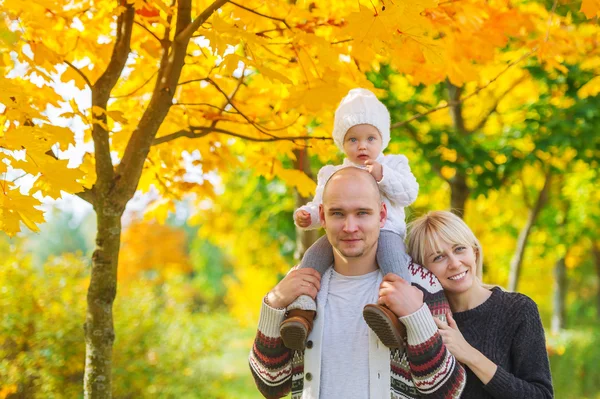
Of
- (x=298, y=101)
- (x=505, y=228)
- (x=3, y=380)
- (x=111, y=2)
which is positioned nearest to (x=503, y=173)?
(x=298, y=101)

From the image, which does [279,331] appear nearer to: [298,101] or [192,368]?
[298,101]

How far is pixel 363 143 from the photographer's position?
3.08 meters

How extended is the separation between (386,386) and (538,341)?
25.5 inches

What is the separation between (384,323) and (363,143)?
3.49 ft

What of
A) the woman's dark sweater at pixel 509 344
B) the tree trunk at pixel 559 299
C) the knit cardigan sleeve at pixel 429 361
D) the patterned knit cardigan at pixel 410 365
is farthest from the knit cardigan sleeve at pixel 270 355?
the tree trunk at pixel 559 299

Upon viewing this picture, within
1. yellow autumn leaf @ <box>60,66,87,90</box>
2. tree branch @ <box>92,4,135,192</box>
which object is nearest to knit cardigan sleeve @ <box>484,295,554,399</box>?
tree branch @ <box>92,4,135,192</box>

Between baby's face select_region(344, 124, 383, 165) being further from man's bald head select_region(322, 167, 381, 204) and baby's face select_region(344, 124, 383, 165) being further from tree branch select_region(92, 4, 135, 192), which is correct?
tree branch select_region(92, 4, 135, 192)

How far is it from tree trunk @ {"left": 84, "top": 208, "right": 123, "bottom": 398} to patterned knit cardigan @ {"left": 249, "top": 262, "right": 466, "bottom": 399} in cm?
99

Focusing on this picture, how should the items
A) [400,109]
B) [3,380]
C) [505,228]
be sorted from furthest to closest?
[505,228], [400,109], [3,380]

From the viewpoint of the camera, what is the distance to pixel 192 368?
7.95m

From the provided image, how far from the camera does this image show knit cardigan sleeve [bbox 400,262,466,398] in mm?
2285

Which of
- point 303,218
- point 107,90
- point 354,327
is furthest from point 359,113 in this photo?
point 107,90

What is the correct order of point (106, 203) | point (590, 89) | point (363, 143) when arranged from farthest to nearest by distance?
point (590, 89)
point (106, 203)
point (363, 143)

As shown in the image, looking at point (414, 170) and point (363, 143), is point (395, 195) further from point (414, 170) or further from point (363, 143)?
point (414, 170)
